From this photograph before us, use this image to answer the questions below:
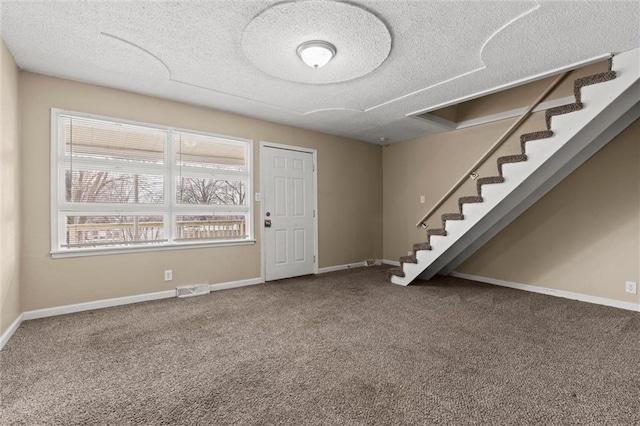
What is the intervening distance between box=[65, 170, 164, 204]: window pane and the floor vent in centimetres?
118

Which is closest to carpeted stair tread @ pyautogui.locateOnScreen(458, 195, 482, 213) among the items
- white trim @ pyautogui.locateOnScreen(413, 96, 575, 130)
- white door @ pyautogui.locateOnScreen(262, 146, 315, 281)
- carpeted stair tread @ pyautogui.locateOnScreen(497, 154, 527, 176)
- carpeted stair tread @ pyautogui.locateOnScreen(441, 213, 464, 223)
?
carpeted stair tread @ pyautogui.locateOnScreen(441, 213, 464, 223)

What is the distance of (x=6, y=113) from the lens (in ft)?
8.84

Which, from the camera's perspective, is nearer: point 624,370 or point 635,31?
point 624,370

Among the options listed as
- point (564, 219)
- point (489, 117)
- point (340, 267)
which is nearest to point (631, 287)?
point (564, 219)

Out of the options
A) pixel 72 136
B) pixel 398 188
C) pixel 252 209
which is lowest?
pixel 252 209

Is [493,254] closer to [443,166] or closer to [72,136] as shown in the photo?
[443,166]

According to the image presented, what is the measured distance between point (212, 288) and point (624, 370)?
13.9 feet

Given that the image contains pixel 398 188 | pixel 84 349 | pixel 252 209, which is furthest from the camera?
pixel 398 188

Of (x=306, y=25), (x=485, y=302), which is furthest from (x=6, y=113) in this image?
(x=485, y=302)

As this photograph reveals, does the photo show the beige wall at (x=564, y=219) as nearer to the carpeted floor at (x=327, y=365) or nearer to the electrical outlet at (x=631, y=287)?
the electrical outlet at (x=631, y=287)

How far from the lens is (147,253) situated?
152 inches

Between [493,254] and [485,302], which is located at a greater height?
[493,254]

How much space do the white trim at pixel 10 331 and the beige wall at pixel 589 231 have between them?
5.83m

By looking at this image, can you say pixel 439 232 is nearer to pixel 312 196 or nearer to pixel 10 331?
pixel 312 196
